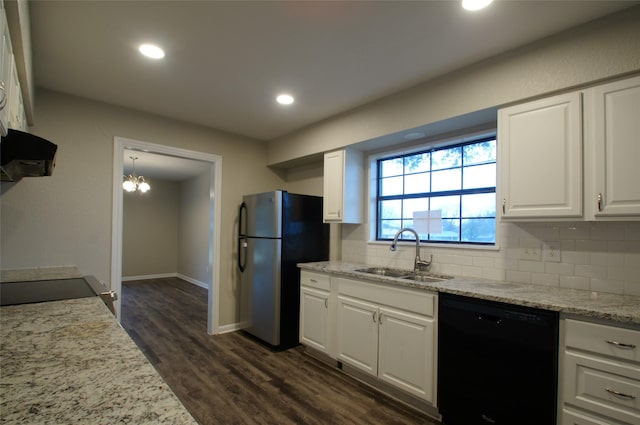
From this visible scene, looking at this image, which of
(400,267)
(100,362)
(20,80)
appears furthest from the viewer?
(400,267)

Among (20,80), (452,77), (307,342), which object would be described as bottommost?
(307,342)

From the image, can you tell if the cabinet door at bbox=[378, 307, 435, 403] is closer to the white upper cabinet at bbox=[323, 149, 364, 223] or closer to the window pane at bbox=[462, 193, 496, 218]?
the window pane at bbox=[462, 193, 496, 218]

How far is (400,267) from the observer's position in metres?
2.96

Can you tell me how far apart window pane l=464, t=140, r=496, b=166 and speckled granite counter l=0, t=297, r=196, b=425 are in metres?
2.63

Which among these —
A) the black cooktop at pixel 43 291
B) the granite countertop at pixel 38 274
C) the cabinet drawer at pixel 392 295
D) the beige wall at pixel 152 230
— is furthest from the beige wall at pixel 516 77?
the beige wall at pixel 152 230

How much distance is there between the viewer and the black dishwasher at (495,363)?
1.61m

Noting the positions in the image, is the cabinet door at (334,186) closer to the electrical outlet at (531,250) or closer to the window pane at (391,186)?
the window pane at (391,186)

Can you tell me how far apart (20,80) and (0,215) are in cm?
119

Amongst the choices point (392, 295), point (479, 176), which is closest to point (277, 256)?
point (392, 295)

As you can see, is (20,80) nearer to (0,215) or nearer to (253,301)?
(0,215)

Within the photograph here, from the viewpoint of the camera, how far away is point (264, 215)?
135 inches

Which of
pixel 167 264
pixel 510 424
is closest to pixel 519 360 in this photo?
pixel 510 424

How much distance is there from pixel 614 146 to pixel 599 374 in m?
1.16

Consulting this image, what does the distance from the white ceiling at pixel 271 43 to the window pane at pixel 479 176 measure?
83 cm
